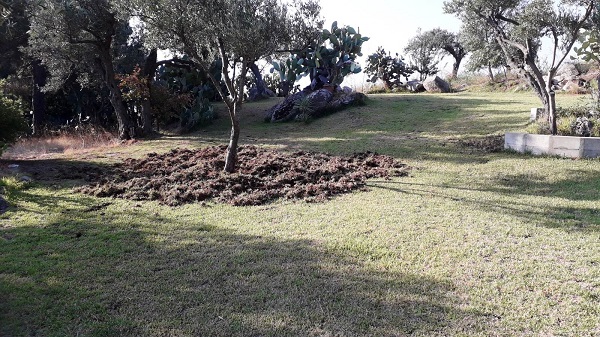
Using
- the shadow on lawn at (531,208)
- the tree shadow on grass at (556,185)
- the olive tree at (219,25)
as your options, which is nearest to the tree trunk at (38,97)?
the olive tree at (219,25)

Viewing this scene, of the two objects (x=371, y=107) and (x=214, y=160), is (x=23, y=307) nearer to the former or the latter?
(x=214, y=160)

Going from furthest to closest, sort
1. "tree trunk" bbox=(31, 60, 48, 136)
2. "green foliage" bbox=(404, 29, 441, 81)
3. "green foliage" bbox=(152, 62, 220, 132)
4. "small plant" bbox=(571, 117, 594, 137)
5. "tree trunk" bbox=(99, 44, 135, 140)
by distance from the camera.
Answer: "green foliage" bbox=(404, 29, 441, 81) < "tree trunk" bbox=(31, 60, 48, 136) < "green foliage" bbox=(152, 62, 220, 132) < "tree trunk" bbox=(99, 44, 135, 140) < "small plant" bbox=(571, 117, 594, 137)

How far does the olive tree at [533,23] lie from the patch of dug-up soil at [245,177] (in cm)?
379

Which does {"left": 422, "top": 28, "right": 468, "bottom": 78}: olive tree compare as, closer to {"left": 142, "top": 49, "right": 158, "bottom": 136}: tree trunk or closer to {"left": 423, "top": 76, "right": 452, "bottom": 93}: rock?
{"left": 423, "top": 76, "right": 452, "bottom": 93}: rock

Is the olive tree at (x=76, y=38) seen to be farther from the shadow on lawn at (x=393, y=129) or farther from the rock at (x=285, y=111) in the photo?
the rock at (x=285, y=111)

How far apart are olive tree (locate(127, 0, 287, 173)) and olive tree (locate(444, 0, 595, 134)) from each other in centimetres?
521

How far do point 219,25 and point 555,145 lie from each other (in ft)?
20.7

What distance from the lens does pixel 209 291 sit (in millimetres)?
3500

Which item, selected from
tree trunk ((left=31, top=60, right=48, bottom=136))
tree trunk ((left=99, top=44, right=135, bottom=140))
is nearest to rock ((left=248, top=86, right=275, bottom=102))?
tree trunk ((left=99, top=44, right=135, bottom=140))

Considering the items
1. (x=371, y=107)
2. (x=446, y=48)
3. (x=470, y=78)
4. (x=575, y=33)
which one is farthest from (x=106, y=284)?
(x=446, y=48)

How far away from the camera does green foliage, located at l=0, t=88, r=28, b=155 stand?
8.96m

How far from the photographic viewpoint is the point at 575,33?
828 centimetres

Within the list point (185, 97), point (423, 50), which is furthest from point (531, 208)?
point (423, 50)

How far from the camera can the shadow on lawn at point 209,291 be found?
2992 mm
